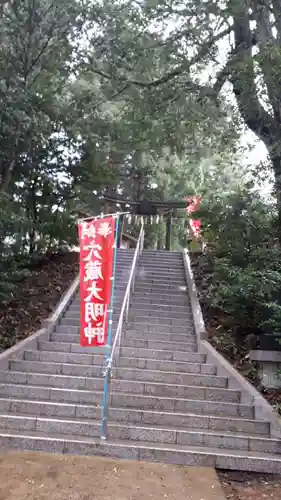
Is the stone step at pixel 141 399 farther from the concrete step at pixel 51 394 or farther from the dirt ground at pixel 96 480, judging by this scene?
the dirt ground at pixel 96 480

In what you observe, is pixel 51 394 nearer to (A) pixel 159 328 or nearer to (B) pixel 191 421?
(B) pixel 191 421

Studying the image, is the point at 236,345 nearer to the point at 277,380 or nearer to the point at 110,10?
the point at 277,380

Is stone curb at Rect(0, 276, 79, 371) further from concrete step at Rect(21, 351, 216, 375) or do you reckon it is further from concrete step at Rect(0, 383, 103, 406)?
concrete step at Rect(0, 383, 103, 406)

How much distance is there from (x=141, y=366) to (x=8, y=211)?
15.5ft

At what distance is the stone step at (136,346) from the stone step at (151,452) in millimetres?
2761

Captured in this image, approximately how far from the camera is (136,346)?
25.8ft

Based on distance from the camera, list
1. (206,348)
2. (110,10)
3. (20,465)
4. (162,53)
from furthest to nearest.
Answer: (110,10)
(162,53)
(206,348)
(20,465)

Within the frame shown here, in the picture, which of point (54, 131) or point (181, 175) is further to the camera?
point (181, 175)

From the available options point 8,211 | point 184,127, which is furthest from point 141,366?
point 184,127

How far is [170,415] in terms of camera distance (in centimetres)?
555

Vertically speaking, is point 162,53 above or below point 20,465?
above

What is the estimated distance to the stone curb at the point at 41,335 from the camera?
696 centimetres

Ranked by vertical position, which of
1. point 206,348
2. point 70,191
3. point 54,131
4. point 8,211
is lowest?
point 206,348

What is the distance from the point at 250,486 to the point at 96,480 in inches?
61.7
